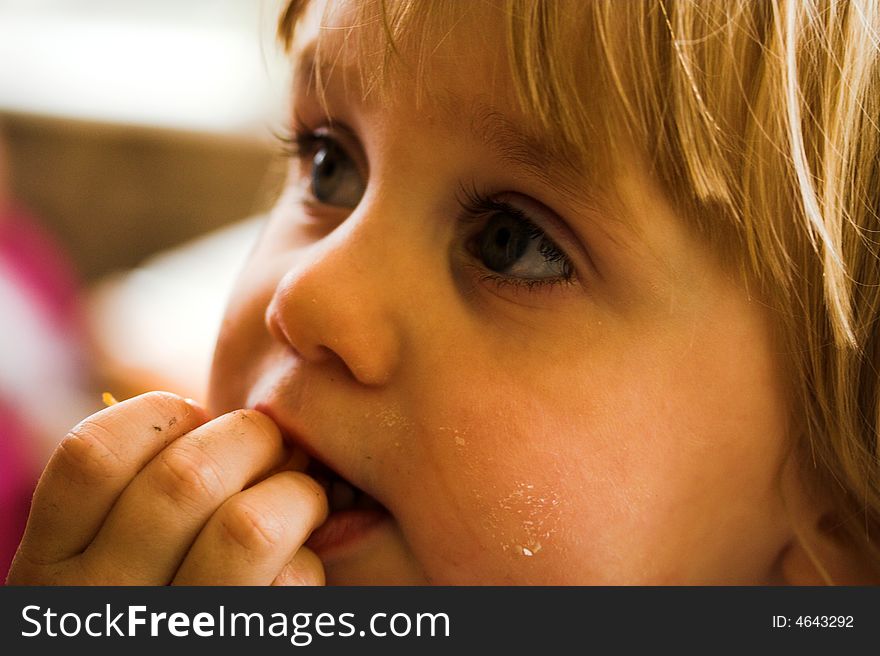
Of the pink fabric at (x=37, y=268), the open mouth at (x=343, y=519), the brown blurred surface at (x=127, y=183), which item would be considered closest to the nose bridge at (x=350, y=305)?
the open mouth at (x=343, y=519)

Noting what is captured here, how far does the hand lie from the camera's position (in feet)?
1.90

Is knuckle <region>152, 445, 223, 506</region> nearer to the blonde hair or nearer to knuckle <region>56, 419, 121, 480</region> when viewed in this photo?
knuckle <region>56, 419, 121, 480</region>

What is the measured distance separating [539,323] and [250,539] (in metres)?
0.23

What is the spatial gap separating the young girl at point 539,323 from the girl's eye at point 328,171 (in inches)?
3.9

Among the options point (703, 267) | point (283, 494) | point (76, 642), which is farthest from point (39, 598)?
point (703, 267)

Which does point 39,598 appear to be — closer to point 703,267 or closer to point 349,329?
point 349,329

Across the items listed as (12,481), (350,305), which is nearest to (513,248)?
(350,305)

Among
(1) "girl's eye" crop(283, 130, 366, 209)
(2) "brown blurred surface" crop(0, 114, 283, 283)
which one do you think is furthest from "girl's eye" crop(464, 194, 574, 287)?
(2) "brown blurred surface" crop(0, 114, 283, 283)

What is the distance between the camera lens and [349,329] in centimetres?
61

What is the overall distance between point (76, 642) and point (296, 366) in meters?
0.22

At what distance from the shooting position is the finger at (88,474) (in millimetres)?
593

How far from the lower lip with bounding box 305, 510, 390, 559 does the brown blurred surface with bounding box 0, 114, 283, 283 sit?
1.15 metres

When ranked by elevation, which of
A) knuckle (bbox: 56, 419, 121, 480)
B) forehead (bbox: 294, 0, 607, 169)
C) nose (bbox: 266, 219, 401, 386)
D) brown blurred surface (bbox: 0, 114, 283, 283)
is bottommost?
knuckle (bbox: 56, 419, 121, 480)

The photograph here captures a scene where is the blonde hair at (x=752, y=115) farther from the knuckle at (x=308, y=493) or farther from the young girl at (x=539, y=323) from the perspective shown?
the knuckle at (x=308, y=493)
